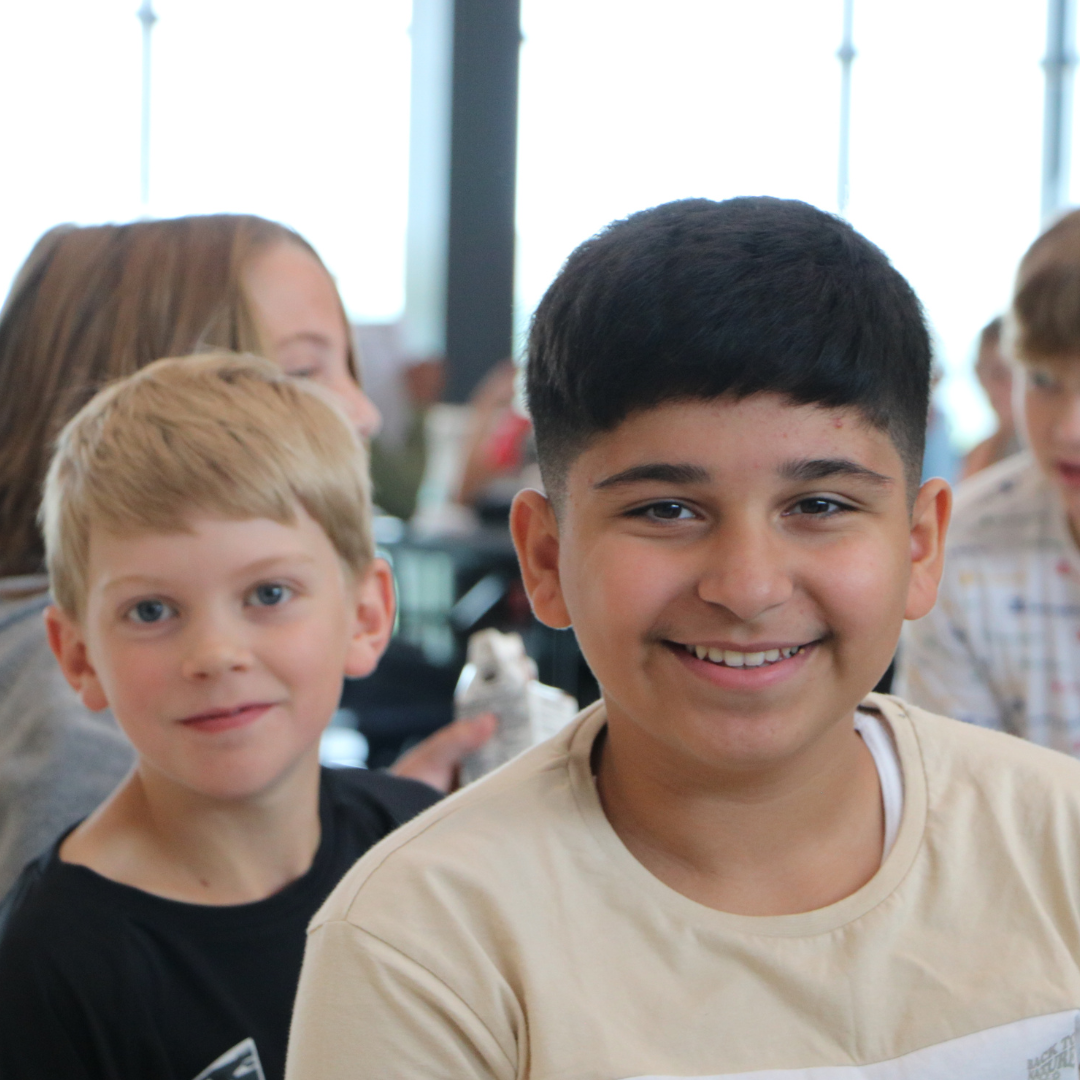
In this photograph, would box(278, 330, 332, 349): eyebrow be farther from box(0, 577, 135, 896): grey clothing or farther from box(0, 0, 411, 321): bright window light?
box(0, 0, 411, 321): bright window light

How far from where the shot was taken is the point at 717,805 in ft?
2.98

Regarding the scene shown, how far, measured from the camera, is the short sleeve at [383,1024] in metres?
0.78

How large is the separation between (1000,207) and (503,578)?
3.80 m

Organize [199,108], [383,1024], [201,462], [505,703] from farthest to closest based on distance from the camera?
1. [199,108]
2. [505,703]
3. [201,462]
4. [383,1024]

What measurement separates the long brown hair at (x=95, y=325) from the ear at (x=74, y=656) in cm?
33

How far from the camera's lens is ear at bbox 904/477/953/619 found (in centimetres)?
94

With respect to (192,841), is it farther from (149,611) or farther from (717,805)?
(717,805)

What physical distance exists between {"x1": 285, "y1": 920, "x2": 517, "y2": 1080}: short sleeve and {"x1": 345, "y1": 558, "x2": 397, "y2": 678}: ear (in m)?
0.46

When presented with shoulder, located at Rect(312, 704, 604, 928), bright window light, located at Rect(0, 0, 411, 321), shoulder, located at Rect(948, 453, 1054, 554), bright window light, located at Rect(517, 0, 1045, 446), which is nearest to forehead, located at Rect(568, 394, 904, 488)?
shoulder, located at Rect(312, 704, 604, 928)

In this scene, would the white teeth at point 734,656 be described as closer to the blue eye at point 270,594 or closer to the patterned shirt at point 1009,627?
the blue eye at point 270,594

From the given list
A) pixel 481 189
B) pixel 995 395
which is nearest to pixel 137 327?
pixel 995 395

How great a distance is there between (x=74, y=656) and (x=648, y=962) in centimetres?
62

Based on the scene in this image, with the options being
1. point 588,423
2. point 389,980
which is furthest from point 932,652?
point 389,980

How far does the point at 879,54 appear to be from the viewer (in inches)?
261
